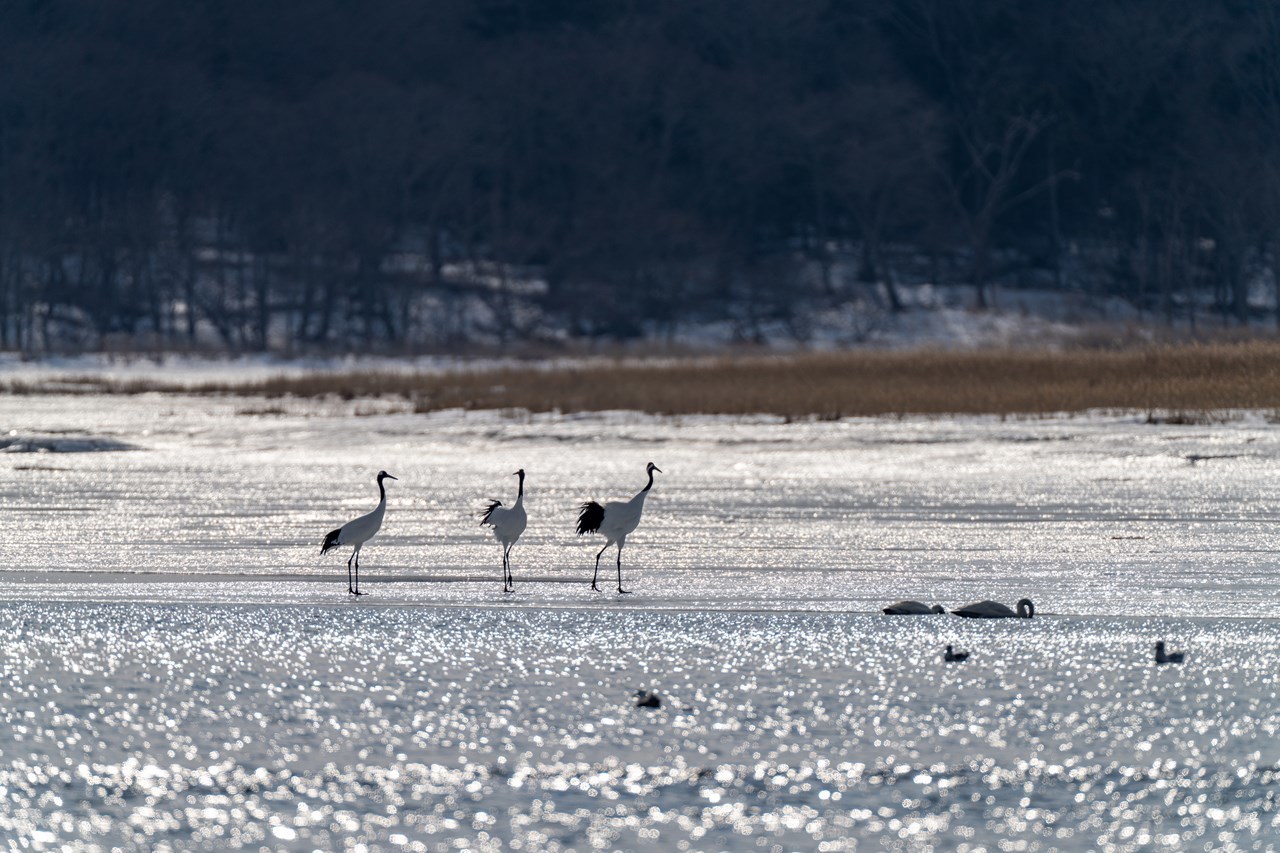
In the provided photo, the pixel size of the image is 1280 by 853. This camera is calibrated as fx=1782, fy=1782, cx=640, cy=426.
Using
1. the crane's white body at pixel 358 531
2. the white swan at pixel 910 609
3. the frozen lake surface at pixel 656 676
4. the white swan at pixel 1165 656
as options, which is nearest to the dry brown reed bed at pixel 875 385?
the frozen lake surface at pixel 656 676

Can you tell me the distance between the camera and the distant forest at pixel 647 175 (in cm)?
5300

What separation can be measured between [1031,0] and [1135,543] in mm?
58236

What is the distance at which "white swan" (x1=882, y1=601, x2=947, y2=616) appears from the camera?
8.25 meters

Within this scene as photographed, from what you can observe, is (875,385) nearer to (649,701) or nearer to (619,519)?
(619,519)

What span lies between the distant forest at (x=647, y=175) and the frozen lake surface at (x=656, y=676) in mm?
35496

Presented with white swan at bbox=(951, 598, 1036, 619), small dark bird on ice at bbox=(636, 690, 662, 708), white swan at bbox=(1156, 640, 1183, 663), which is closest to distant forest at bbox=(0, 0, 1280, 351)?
white swan at bbox=(951, 598, 1036, 619)

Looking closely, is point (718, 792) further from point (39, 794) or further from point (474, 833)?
point (39, 794)

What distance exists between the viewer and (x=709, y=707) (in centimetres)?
657

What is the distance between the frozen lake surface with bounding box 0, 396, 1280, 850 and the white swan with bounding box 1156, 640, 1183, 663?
7cm

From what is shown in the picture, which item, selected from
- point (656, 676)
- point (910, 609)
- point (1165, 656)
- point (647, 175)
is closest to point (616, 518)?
point (910, 609)

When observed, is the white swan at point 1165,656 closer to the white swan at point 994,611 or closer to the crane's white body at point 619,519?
the white swan at point 994,611

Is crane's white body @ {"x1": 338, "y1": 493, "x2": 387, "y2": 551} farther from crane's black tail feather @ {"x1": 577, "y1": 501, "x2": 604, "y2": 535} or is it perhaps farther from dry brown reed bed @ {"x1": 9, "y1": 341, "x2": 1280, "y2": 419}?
dry brown reed bed @ {"x1": 9, "y1": 341, "x2": 1280, "y2": 419}

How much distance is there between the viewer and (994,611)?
8.21m

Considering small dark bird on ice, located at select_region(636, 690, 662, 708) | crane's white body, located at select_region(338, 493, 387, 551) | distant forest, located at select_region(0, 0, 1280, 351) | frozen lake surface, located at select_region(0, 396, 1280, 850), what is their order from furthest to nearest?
1. distant forest, located at select_region(0, 0, 1280, 351)
2. crane's white body, located at select_region(338, 493, 387, 551)
3. small dark bird on ice, located at select_region(636, 690, 662, 708)
4. frozen lake surface, located at select_region(0, 396, 1280, 850)
